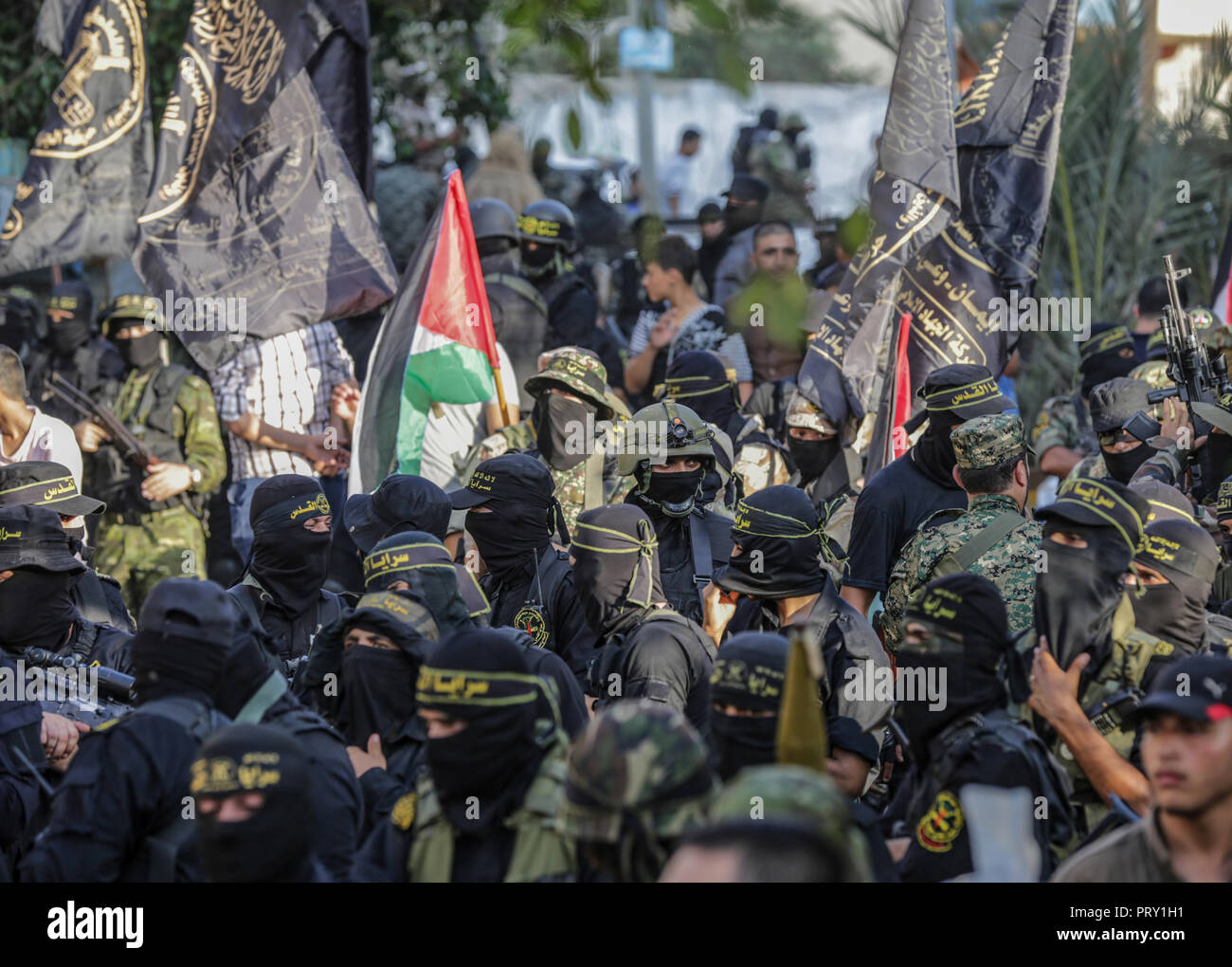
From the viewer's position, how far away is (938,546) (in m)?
5.86

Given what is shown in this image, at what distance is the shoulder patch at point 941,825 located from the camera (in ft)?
13.6

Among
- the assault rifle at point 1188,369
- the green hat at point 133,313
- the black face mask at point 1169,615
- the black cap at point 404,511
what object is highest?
the green hat at point 133,313

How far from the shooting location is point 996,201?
862 centimetres

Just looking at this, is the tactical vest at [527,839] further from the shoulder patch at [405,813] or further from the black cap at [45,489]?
the black cap at [45,489]

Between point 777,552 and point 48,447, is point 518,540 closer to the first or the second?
point 777,552

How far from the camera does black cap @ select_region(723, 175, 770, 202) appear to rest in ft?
39.6

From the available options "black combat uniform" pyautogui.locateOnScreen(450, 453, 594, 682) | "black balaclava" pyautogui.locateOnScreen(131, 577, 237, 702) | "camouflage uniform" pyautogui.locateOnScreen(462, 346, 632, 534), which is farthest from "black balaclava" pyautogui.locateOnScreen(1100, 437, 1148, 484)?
"black balaclava" pyautogui.locateOnScreen(131, 577, 237, 702)

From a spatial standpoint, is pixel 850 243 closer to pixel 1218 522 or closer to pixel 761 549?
pixel 761 549

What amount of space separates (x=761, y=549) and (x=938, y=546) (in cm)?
70

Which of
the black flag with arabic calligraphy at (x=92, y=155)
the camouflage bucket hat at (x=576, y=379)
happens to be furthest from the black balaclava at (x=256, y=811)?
the black flag with arabic calligraphy at (x=92, y=155)

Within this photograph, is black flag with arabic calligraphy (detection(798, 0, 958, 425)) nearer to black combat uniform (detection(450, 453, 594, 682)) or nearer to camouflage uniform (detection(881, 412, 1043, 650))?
camouflage uniform (detection(881, 412, 1043, 650))

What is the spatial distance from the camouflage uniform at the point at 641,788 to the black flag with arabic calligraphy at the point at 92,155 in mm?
7590

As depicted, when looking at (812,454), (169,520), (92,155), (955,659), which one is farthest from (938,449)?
(92,155)

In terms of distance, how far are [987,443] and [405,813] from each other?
9.18ft
